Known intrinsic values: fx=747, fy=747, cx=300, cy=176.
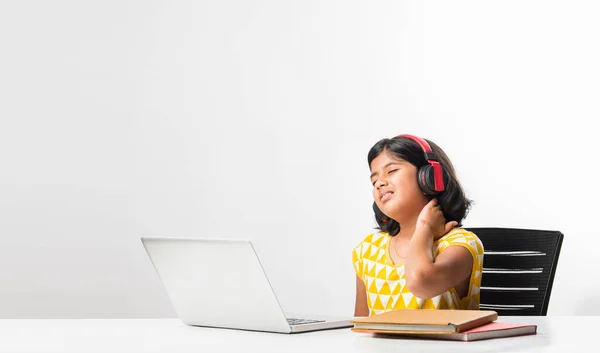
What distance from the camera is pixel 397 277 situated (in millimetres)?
1731

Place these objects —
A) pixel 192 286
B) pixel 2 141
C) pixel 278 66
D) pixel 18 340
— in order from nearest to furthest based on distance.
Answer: pixel 18 340
pixel 192 286
pixel 2 141
pixel 278 66

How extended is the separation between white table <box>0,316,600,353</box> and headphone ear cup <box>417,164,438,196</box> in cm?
42

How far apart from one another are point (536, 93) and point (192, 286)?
6.36ft

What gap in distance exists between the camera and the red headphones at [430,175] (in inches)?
65.6

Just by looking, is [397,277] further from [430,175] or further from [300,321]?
[300,321]

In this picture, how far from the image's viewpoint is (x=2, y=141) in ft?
8.86

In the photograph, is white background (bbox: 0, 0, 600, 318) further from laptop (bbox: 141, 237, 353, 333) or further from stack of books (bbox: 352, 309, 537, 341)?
stack of books (bbox: 352, 309, 537, 341)

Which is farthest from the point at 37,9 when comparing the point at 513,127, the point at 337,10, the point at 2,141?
the point at 513,127

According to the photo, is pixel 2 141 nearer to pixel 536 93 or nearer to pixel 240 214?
pixel 240 214

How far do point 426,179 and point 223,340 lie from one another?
2.31ft

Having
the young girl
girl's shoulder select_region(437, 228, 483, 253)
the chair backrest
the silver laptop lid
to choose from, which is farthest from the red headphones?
the silver laptop lid

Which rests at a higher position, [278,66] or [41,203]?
[278,66]

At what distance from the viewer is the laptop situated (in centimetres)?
117

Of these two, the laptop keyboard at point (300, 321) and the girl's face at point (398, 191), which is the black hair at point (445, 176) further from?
the laptop keyboard at point (300, 321)
